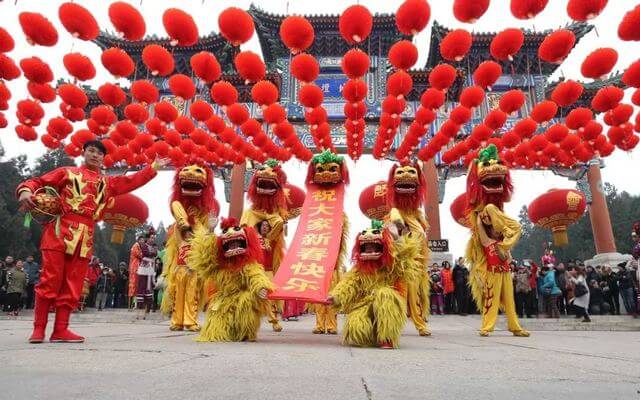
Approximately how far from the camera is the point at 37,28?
4723 mm

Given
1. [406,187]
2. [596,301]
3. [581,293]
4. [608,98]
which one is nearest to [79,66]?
[406,187]

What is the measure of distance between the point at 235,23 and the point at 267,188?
2.14 meters

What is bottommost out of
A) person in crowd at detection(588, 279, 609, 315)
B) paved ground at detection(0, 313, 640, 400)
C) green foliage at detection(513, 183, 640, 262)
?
paved ground at detection(0, 313, 640, 400)

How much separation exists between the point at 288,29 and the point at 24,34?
316cm

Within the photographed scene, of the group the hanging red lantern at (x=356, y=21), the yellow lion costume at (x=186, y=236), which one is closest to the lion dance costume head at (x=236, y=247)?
the yellow lion costume at (x=186, y=236)

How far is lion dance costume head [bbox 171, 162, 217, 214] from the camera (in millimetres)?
4398

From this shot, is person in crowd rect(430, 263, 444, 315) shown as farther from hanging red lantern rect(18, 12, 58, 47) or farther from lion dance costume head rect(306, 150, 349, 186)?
hanging red lantern rect(18, 12, 58, 47)

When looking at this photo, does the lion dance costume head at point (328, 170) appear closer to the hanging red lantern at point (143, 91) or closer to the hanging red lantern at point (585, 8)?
the hanging red lantern at point (585, 8)

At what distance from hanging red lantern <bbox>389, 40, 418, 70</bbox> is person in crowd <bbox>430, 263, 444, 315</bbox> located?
16.9 ft

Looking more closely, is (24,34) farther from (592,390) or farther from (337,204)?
(592,390)

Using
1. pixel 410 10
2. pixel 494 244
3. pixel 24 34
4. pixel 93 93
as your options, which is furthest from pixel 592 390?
pixel 93 93

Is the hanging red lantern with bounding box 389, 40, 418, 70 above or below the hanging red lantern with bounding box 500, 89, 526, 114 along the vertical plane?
above

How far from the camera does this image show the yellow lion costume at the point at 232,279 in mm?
2965

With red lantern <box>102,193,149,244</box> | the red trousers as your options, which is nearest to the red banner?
the red trousers
